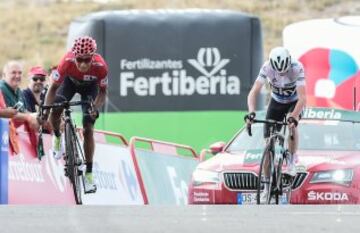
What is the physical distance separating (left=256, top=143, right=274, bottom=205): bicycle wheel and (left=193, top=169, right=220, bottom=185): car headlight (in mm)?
760

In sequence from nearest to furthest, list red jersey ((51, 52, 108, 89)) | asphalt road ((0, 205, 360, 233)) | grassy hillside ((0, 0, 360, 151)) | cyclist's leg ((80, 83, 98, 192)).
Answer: asphalt road ((0, 205, 360, 233))
red jersey ((51, 52, 108, 89))
cyclist's leg ((80, 83, 98, 192))
grassy hillside ((0, 0, 360, 151))

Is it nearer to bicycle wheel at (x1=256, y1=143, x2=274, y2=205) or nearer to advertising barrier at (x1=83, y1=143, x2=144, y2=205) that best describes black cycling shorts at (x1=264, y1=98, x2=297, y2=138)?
bicycle wheel at (x1=256, y1=143, x2=274, y2=205)

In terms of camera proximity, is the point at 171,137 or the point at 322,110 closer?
the point at 322,110

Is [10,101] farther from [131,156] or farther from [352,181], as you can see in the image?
[352,181]

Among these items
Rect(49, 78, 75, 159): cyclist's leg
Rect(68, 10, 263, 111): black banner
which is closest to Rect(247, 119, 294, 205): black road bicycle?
Rect(49, 78, 75, 159): cyclist's leg

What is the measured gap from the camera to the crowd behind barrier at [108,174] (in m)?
15.0

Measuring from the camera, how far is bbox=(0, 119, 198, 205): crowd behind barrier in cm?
1497

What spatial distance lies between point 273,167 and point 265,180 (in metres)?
0.16

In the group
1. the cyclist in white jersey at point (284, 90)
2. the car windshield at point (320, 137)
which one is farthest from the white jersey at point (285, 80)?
the car windshield at point (320, 137)

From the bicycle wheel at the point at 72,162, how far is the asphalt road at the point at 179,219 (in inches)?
127

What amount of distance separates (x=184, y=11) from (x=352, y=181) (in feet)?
37.3

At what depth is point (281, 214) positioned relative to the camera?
10008 millimetres

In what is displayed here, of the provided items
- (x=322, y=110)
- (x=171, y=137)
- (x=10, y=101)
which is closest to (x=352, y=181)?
(x=322, y=110)

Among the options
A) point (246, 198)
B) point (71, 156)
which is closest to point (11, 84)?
point (71, 156)
